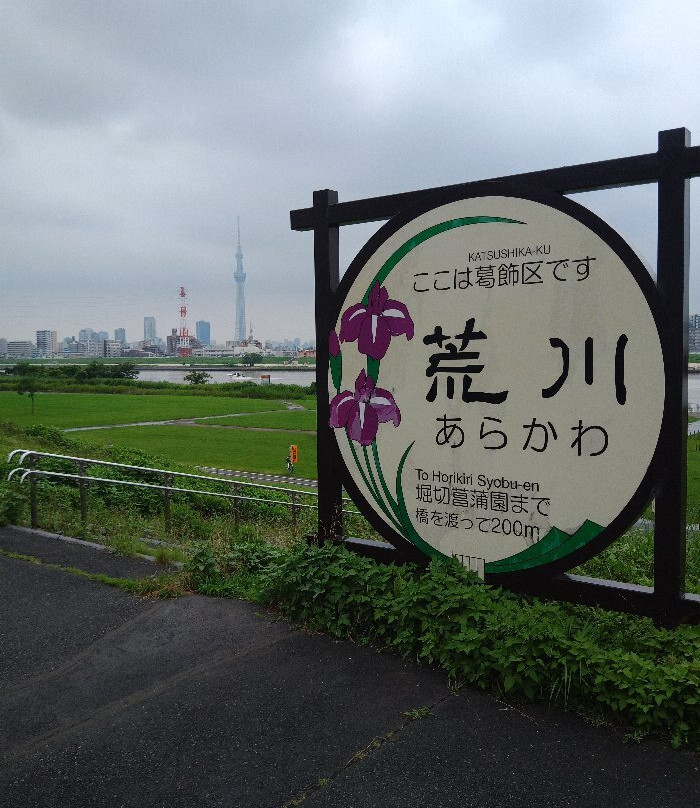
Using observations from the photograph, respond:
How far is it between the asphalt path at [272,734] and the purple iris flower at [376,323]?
193 centimetres

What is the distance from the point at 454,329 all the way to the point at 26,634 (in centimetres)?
340

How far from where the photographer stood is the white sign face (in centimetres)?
384

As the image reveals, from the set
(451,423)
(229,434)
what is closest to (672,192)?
(451,423)

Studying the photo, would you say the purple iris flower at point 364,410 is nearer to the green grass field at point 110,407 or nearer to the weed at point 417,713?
the weed at point 417,713

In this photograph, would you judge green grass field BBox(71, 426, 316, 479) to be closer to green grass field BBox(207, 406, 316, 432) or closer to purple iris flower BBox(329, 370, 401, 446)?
green grass field BBox(207, 406, 316, 432)

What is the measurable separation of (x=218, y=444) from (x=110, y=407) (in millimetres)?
22293

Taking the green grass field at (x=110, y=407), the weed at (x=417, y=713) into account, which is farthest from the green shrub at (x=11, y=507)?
the green grass field at (x=110, y=407)

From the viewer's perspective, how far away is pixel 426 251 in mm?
4547

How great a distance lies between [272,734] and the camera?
3.29 m

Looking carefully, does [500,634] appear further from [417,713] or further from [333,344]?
[333,344]

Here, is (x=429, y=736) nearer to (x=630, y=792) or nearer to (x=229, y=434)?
(x=630, y=792)

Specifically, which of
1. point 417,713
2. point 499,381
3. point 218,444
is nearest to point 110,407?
point 218,444

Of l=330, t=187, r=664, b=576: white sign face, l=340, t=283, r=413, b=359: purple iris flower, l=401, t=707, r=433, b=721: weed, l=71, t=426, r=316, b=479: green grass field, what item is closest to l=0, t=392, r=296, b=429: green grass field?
l=71, t=426, r=316, b=479: green grass field

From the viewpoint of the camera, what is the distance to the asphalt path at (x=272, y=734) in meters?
2.84
